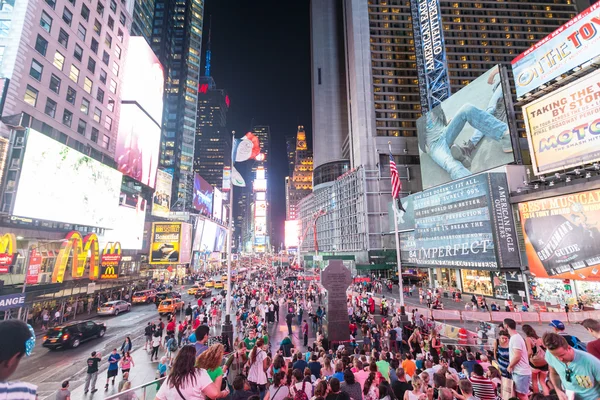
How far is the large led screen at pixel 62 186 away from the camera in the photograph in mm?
24672

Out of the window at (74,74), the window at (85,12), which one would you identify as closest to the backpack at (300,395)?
the window at (74,74)

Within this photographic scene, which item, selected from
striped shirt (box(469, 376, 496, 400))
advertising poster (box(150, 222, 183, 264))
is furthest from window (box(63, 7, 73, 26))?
striped shirt (box(469, 376, 496, 400))

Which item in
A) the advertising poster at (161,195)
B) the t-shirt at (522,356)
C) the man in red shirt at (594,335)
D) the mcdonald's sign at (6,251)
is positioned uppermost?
the advertising poster at (161,195)

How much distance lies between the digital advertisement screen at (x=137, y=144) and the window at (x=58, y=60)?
1169 centimetres

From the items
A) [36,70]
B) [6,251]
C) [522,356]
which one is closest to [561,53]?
[522,356]

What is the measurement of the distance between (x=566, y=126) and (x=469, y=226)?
14857mm

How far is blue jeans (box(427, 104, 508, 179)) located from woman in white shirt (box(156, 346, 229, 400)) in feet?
161

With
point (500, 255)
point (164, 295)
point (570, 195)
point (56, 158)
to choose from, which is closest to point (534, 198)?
point (570, 195)

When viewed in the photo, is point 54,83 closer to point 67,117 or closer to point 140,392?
Result: point 67,117

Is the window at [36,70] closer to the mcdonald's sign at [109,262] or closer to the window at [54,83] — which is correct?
the window at [54,83]

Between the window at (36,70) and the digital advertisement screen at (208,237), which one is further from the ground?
the window at (36,70)

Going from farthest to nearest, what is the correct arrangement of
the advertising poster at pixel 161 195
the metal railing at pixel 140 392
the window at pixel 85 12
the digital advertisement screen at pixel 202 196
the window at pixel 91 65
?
the digital advertisement screen at pixel 202 196, the advertising poster at pixel 161 195, the window at pixel 91 65, the window at pixel 85 12, the metal railing at pixel 140 392

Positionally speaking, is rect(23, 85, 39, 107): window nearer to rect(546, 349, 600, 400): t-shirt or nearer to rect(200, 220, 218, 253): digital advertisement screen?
rect(546, 349, 600, 400): t-shirt

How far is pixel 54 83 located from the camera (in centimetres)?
3133
